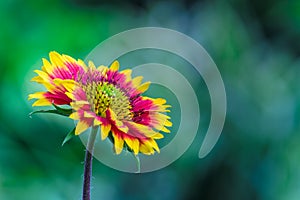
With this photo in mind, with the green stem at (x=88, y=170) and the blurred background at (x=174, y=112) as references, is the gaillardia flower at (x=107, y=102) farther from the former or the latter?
the blurred background at (x=174, y=112)

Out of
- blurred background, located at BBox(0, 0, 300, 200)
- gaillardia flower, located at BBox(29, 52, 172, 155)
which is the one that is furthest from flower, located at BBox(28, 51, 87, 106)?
blurred background, located at BBox(0, 0, 300, 200)

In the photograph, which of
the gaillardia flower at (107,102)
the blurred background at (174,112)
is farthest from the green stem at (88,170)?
the blurred background at (174,112)

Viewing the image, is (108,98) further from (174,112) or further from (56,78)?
(174,112)

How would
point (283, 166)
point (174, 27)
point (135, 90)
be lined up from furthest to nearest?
1. point (174, 27)
2. point (283, 166)
3. point (135, 90)

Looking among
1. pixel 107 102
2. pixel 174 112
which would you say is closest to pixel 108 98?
pixel 107 102

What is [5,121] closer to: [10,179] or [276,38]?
[10,179]

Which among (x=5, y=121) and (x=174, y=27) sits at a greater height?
(x=174, y=27)

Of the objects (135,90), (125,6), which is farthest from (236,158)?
(135,90)
